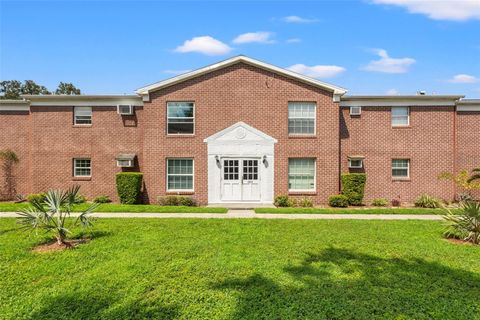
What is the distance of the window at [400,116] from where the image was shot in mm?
17438

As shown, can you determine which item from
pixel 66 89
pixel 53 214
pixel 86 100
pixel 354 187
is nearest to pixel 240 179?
pixel 354 187

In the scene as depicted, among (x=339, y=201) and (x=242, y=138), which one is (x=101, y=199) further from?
(x=339, y=201)

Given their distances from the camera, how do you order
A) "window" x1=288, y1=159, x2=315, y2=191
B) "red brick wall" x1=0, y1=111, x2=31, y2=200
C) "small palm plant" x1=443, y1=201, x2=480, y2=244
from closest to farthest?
"small palm plant" x1=443, y1=201, x2=480, y2=244 < "window" x1=288, y1=159, x2=315, y2=191 < "red brick wall" x1=0, y1=111, x2=31, y2=200

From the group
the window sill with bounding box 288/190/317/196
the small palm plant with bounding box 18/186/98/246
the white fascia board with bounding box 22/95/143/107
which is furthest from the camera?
the white fascia board with bounding box 22/95/143/107

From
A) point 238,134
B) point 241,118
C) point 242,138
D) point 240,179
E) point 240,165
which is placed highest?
point 241,118

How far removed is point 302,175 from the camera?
55.5ft

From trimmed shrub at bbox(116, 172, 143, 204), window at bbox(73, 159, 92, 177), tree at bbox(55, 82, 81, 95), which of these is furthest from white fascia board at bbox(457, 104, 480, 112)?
tree at bbox(55, 82, 81, 95)

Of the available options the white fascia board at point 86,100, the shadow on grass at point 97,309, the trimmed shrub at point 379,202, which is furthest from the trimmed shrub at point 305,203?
the shadow on grass at point 97,309

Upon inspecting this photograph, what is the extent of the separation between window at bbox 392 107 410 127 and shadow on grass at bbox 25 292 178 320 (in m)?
16.3

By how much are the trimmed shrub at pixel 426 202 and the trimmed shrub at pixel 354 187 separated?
10.4 ft

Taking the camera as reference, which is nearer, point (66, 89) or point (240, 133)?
point (240, 133)

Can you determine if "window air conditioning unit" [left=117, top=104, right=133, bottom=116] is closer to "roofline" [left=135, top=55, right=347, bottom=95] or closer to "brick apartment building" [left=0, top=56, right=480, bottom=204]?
"brick apartment building" [left=0, top=56, right=480, bottom=204]

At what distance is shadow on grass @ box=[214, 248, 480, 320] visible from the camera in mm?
4902

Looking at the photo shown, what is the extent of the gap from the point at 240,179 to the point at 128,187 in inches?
221
